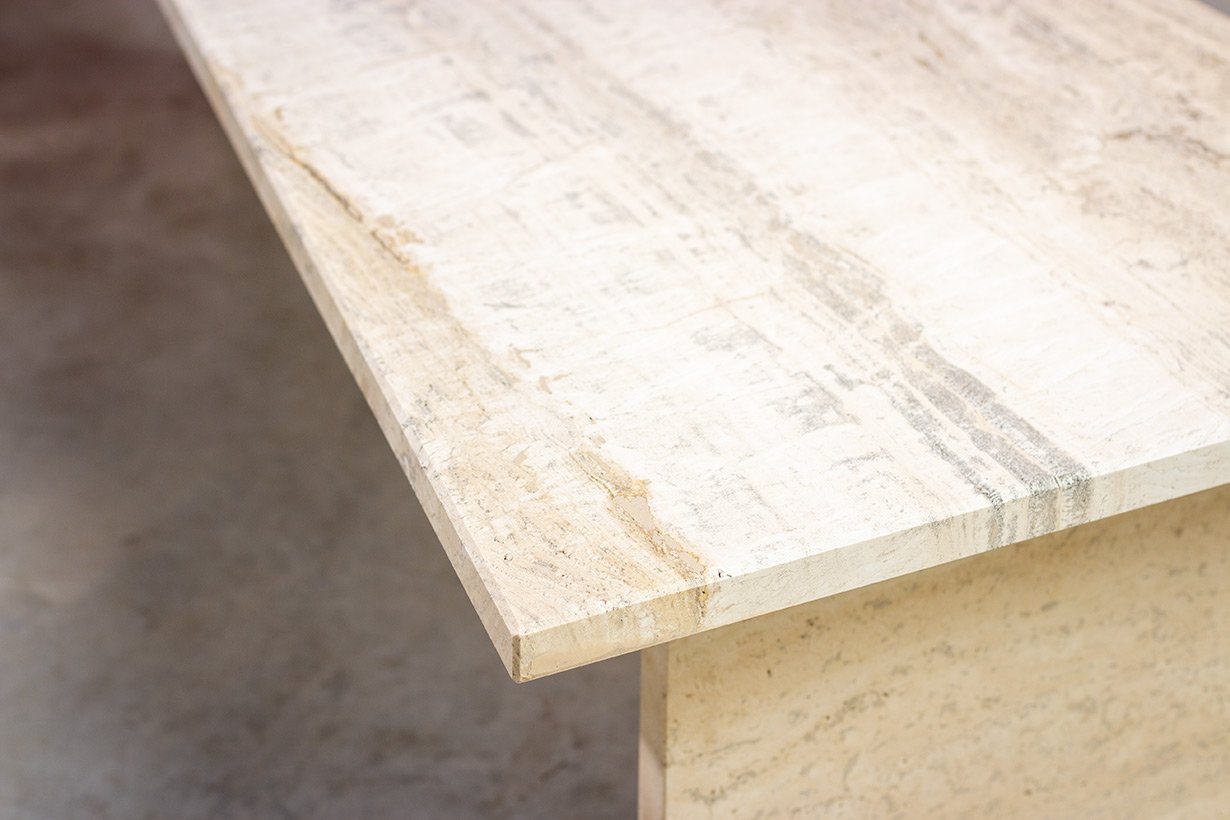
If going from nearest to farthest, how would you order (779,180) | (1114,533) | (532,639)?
1. (532,639)
2. (1114,533)
3. (779,180)

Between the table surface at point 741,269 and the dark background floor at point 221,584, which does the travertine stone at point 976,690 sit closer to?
the table surface at point 741,269

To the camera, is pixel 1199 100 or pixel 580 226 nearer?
pixel 580 226

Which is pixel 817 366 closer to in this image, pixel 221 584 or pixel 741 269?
pixel 741 269

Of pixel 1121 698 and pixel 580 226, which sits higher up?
pixel 580 226

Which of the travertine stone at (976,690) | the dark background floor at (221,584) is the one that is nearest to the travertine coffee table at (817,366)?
the travertine stone at (976,690)

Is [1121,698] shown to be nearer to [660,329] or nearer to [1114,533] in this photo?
[1114,533]

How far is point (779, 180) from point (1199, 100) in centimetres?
36

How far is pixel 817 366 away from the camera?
73 cm

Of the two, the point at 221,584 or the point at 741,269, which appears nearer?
the point at 741,269

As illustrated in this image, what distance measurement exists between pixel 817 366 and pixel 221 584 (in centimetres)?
100

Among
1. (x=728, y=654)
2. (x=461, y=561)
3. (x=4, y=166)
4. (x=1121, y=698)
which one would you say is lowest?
(x=4, y=166)

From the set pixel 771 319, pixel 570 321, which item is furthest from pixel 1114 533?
pixel 570 321

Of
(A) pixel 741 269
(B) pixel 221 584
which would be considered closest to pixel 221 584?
(B) pixel 221 584

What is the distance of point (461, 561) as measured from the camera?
620 mm
